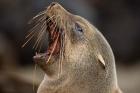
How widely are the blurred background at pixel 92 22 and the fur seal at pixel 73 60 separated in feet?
20.1

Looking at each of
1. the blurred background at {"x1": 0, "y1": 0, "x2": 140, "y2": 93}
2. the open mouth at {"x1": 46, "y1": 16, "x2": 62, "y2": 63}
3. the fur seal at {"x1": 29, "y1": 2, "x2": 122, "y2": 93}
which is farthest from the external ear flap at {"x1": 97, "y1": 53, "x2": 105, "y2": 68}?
the blurred background at {"x1": 0, "y1": 0, "x2": 140, "y2": 93}

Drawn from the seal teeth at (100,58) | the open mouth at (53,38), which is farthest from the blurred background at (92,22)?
the seal teeth at (100,58)

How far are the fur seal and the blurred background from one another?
6135 millimetres

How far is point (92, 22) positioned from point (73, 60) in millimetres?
10738

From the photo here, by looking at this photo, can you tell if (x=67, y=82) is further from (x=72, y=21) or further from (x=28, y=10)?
(x=28, y=10)

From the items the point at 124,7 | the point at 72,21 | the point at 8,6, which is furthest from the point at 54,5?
the point at 124,7

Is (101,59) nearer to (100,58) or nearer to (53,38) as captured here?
(100,58)

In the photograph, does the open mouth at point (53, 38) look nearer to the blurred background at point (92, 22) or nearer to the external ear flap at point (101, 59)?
the external ear flap at point (101, 59)

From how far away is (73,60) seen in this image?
7.33 meters

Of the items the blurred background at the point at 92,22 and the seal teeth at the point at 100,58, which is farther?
the blurred background at the point at 92,22

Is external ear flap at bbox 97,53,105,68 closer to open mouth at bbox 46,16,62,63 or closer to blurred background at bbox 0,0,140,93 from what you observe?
open mouth at bbox 46,16,62,63

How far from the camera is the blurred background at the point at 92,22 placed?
49.7 ft

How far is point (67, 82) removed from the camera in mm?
7199

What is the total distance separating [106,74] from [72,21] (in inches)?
33.0
